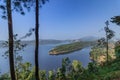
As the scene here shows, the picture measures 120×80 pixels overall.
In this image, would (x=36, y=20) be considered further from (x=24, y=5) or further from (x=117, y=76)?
(x=117, y=76)

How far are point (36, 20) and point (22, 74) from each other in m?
41.1

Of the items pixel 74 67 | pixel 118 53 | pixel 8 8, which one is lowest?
pixel 74 67

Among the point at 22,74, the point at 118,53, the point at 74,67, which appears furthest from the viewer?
the point at 74,67

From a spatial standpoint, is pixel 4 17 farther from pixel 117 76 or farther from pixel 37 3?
pixel 117 76

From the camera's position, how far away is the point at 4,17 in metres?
12.6

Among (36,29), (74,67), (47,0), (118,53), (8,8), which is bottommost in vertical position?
(74,67)

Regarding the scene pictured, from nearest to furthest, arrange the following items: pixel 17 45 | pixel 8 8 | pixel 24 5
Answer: pixel 8 8
pixel 24 5
pixel 17 45

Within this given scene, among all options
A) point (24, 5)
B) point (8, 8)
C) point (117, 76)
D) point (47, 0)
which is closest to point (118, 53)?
point (117, 76)

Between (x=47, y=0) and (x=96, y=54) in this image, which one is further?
(x=96, y=54)

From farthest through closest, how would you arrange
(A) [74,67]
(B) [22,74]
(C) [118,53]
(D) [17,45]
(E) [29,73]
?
(A) [74,67], (E) [29,73], (B) [22,74], (D) [17,45], (C) [118,53]

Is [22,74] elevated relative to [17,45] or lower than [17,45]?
lower

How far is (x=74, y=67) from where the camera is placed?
80.8 meters

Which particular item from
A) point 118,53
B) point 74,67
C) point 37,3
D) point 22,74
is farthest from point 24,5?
point 74,67

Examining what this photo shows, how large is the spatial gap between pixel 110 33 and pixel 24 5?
142ft
